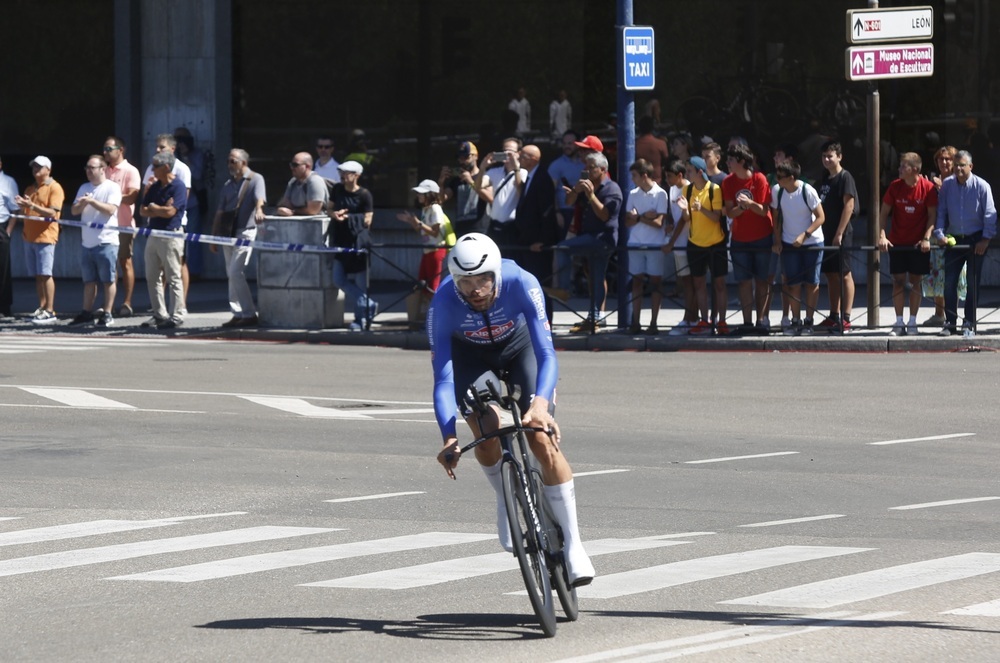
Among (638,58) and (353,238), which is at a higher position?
(638,58)

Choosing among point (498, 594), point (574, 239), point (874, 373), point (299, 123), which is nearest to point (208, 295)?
point (299, 123)

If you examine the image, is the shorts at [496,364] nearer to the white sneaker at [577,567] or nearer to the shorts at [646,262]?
the white sneaker at [577,567]

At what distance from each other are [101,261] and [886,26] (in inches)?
366

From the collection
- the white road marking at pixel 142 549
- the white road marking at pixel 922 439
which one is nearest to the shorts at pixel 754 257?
the white road marking at pixel 922 439

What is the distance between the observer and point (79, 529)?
1038cm

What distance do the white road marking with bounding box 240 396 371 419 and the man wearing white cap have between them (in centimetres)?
538

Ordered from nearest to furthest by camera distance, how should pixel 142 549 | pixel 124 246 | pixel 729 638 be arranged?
pixel 729 638 → pixel 142 549 → pixel 124 246

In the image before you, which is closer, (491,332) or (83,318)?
(491,332)

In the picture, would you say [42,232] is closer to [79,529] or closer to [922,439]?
[922,439]

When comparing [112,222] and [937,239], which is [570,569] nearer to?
[937,239]

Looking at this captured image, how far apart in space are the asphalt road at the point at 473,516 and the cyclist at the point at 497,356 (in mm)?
517

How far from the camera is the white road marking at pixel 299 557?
29.4 feet

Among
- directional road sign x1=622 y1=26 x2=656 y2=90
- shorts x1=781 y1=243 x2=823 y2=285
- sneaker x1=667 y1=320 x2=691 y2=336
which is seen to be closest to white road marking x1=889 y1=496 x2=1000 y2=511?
shorts x1=781 y1=243 x2=823 y2=285

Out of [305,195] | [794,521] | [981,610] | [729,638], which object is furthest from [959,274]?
[729,638]
